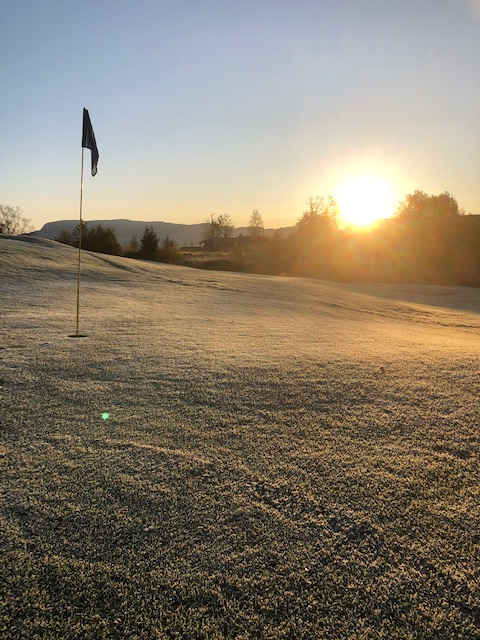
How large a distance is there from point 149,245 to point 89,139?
3402cm

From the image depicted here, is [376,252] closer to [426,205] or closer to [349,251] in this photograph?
[349,251]

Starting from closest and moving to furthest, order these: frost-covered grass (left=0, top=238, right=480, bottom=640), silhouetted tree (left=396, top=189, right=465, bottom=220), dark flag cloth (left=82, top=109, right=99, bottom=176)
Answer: frost-covered grass (left=0, top=238, right=480, bottom=640)
dark flag cloth (left=82, top=109, right=99, bottom=176)
silhouetted tree (left=396, top=189, right=465, bottom=220)

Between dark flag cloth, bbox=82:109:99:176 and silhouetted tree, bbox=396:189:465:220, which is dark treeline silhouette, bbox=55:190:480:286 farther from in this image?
dark flag cloth, bbox=82:109:99:176

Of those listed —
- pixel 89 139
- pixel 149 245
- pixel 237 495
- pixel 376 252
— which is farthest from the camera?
pixel 376 252

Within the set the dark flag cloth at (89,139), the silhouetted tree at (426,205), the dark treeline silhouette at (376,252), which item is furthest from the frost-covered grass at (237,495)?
the silhouetted tree at (426,205)

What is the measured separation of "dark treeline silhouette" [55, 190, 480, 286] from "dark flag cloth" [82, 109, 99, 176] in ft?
104

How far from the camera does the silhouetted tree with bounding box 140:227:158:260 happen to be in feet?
132

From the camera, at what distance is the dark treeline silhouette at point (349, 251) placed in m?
39.3

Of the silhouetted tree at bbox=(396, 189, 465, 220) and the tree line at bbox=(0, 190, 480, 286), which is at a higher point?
the silhouetted tree at bbox=(396, 189, 465, 220)

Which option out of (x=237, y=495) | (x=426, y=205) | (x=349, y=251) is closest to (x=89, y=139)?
(x=237, y=495)

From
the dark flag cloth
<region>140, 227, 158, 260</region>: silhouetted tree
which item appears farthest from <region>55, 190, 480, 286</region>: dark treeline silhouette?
the dark flag cloth

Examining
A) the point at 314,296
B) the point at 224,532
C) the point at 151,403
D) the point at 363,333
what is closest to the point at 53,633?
the point at 224,532

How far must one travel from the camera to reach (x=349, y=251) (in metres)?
45.3

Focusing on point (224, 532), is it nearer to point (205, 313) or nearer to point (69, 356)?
point (69, 356)
